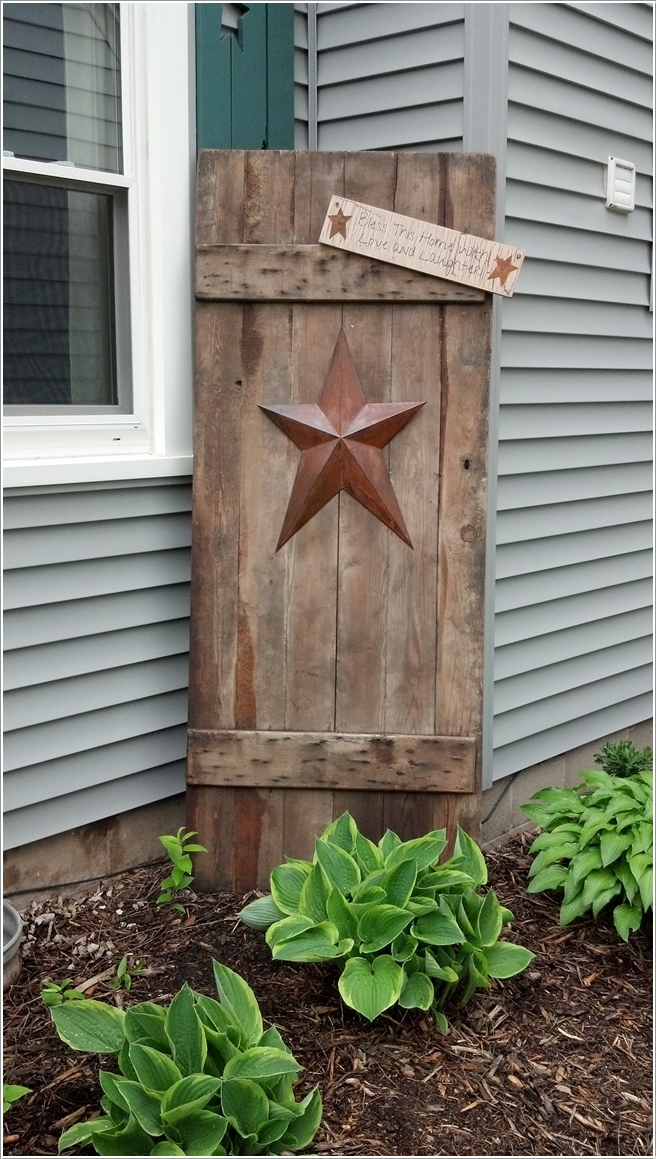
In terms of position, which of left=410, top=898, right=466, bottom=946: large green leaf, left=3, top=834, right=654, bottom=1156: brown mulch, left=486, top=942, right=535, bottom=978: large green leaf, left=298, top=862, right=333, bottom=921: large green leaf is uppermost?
left=298, top=862, right=333, bottom=921: large green leaf

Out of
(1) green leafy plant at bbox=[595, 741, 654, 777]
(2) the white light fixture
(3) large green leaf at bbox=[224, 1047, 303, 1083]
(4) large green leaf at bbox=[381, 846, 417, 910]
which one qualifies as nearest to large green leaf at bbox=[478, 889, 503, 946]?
(4) large green leaf at bbox=[381, 846, 417, 910]

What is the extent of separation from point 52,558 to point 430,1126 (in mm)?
1589

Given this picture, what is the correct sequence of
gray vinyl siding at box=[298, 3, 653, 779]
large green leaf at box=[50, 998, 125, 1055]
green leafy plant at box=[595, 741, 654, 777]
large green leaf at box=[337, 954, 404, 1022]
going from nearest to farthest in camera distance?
large green leaf at box=[50, 998, 125, 1055], large green leaf at box=[337, 954, 404, 1022], gray vinyl siding at box=[298, 3, 653, 779], green leafy plant at box=[595, 741, 654, 777]

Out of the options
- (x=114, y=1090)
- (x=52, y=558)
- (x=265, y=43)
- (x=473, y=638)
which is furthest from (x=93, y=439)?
(x=114, y=1090)

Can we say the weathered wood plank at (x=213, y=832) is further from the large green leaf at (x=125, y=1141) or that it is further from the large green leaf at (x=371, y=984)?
the large green leaf at (x=125, y=1141)

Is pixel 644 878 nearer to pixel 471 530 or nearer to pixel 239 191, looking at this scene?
pixel 471 530

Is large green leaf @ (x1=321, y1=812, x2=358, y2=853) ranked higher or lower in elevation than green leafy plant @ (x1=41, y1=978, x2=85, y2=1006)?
higher

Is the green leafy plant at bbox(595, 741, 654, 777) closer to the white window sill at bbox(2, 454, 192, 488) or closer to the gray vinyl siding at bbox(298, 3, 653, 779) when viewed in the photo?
the gray vinyl siding at bbox(298, 3, 653, 779)

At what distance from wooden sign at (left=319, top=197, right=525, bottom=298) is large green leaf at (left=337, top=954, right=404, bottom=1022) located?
174 cm

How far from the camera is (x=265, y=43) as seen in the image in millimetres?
3162

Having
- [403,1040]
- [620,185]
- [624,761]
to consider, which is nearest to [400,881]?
[403,1040]

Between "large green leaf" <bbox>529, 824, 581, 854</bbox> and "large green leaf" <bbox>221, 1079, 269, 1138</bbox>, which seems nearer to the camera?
"large green leaf" <bbox>221, 1079, 269, 1138</bbox>

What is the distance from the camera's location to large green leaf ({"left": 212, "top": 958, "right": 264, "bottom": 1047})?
2.07 metres

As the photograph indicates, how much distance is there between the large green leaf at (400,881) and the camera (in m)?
2.37
